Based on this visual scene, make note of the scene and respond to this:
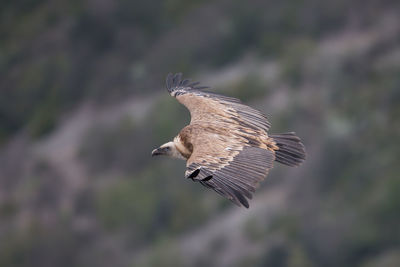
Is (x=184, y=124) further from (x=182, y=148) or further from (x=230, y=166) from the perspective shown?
(x=230, y=166)

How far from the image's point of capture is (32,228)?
40906mm

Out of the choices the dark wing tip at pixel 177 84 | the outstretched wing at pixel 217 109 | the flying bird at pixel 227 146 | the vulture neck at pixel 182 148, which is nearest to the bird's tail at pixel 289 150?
the flying bird at pixel 227 146

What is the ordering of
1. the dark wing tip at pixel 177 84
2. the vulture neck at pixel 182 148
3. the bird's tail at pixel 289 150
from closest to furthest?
1. the bird's tail at pixel 289 150
2. the vulture neck at pixel 182 148
3. the dark wing tip at pixel 177 84

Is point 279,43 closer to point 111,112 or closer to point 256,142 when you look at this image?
point 111,112

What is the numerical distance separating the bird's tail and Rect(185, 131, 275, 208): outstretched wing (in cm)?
72

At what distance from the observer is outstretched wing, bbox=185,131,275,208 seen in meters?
9.64

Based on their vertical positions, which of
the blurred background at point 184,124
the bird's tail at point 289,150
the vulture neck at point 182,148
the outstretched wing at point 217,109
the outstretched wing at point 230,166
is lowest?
the outstretched wing at point 230,166

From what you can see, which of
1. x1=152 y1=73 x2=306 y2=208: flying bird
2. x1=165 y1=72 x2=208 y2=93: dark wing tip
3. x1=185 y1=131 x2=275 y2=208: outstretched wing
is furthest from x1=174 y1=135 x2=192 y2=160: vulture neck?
x1=165 y1=72 x2=208 y2=93: dark wing tip

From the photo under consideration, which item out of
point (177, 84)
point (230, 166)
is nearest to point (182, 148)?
point (230, 166)

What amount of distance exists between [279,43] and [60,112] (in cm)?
1179

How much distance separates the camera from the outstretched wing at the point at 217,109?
40.1 feet

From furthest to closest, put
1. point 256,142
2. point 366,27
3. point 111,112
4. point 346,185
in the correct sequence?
1. point 111,112
2. point 366,27
3. point 346,185
4. point 256,142

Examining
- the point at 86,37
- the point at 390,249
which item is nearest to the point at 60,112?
the point at 86,37

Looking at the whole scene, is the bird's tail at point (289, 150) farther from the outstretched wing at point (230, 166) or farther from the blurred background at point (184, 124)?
the blurred background at point (184, 124)
